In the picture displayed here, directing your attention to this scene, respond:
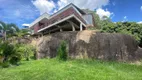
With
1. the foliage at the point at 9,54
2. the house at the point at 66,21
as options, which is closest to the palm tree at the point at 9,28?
the house at the point at 66,21

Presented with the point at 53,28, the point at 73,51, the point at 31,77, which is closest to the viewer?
the point at 31,77

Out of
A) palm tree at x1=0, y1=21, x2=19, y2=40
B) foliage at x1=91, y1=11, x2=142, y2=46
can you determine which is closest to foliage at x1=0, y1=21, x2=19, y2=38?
palm tree at x1=0, y1=21, x2=19, y2=40

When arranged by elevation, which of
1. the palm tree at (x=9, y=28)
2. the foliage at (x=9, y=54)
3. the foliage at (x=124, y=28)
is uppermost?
the palm tree at (x=9, y=28)

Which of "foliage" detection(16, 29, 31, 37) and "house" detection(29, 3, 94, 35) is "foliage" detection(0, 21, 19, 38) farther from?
"house" detection(29, 3, 94, 35)

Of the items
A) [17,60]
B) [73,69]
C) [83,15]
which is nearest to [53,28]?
[83,15]

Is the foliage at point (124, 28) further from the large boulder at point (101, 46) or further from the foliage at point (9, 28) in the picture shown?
the foliage at point (9, 28)

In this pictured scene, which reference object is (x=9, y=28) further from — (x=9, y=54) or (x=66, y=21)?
(x=9, y=54)

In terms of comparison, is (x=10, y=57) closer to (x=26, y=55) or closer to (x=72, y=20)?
(x=26, y=55)

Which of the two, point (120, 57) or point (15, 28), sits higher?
point (15, 28)

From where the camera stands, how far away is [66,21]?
20.9m

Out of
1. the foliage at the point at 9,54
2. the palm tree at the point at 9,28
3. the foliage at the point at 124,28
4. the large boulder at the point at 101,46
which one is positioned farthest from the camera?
the palm tree at the point at 9,28

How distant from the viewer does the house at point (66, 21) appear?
20516 millimetres

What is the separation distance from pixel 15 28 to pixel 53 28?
14.5 m

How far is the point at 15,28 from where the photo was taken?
3522 centimetres
